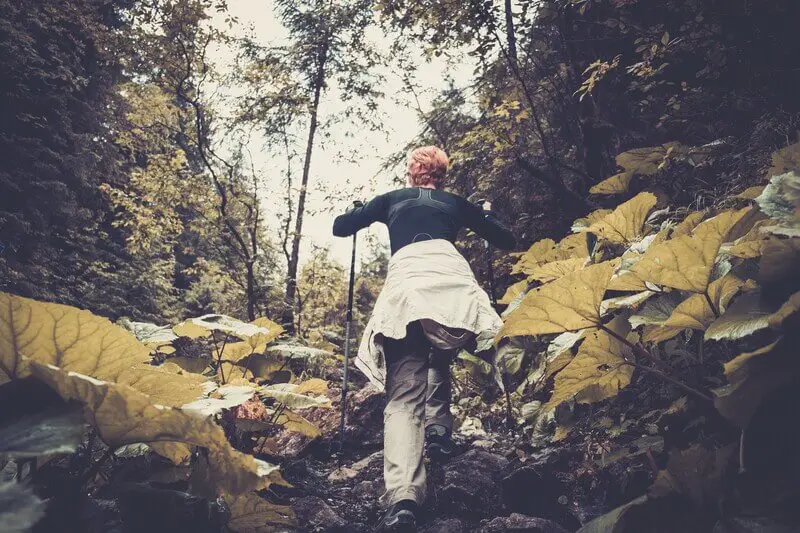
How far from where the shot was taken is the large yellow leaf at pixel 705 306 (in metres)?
0.96

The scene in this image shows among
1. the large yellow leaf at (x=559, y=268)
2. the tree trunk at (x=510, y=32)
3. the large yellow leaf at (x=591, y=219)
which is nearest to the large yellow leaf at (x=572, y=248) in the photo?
the large yellow leaf at (x=591, y=219)

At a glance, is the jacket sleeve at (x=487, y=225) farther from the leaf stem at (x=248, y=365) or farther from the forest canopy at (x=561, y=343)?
the leaf stem at (x=248, y=365)

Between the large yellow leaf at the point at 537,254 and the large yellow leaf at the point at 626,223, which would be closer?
the large yellow leaf at the point at 626,223

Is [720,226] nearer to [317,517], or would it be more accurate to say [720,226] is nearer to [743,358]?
[743,358]

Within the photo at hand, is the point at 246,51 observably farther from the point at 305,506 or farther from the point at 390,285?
the point at 305,506

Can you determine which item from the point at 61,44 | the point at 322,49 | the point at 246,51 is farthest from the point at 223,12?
the point at 61,44

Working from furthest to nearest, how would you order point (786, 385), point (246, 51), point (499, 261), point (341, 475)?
1. point (246, 51)
2. point (499, 261)
3. point (341, 475)
4. point (786, 385)

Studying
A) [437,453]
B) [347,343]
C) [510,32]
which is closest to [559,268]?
[437,453]

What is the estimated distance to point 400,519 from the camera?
5.88ft

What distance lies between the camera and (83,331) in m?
0.80

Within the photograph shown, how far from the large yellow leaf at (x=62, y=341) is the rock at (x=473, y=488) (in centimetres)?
186

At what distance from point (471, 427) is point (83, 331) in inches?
121

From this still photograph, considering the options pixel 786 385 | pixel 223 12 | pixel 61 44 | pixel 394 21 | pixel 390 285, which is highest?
pixel 61 44

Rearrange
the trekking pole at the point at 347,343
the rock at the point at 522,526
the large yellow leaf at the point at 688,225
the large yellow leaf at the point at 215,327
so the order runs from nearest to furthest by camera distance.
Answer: the large yellow leaf at the point at 688,225, the rock at the point at 522,526, the large yellow leaf at the point at 215,327, the trekking pole at the point at 347,343
